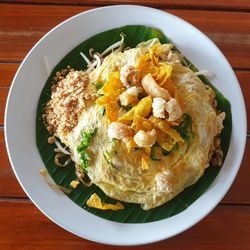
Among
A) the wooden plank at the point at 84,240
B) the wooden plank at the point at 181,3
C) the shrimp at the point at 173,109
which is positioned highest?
the wooden plank at the point at 181,3

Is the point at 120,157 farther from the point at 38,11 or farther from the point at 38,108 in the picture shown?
the point at 38,11

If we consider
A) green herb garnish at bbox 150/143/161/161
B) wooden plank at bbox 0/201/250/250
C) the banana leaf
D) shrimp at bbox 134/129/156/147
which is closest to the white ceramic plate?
the banana leaf

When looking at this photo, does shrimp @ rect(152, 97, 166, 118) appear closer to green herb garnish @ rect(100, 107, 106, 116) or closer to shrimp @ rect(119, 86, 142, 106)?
shrimp @ rect(119, 86, 142, 106)

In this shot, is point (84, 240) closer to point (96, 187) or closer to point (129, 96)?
point (96, 187)

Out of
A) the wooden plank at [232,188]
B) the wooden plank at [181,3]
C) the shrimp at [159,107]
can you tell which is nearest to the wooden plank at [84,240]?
the wooden plank at [232,188]

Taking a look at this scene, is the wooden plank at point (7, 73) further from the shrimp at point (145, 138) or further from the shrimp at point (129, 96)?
the shrimp at point (145, 138)

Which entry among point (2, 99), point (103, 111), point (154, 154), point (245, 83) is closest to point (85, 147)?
point (103, 111)

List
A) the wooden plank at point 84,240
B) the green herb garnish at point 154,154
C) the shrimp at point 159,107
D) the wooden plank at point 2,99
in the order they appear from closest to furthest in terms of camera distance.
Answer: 1. the shrimp at point 159,107
2. the green herb garnish at point 154,154
3. the wooden plank at point 84,240
4. the wooden plank at point 2,99
